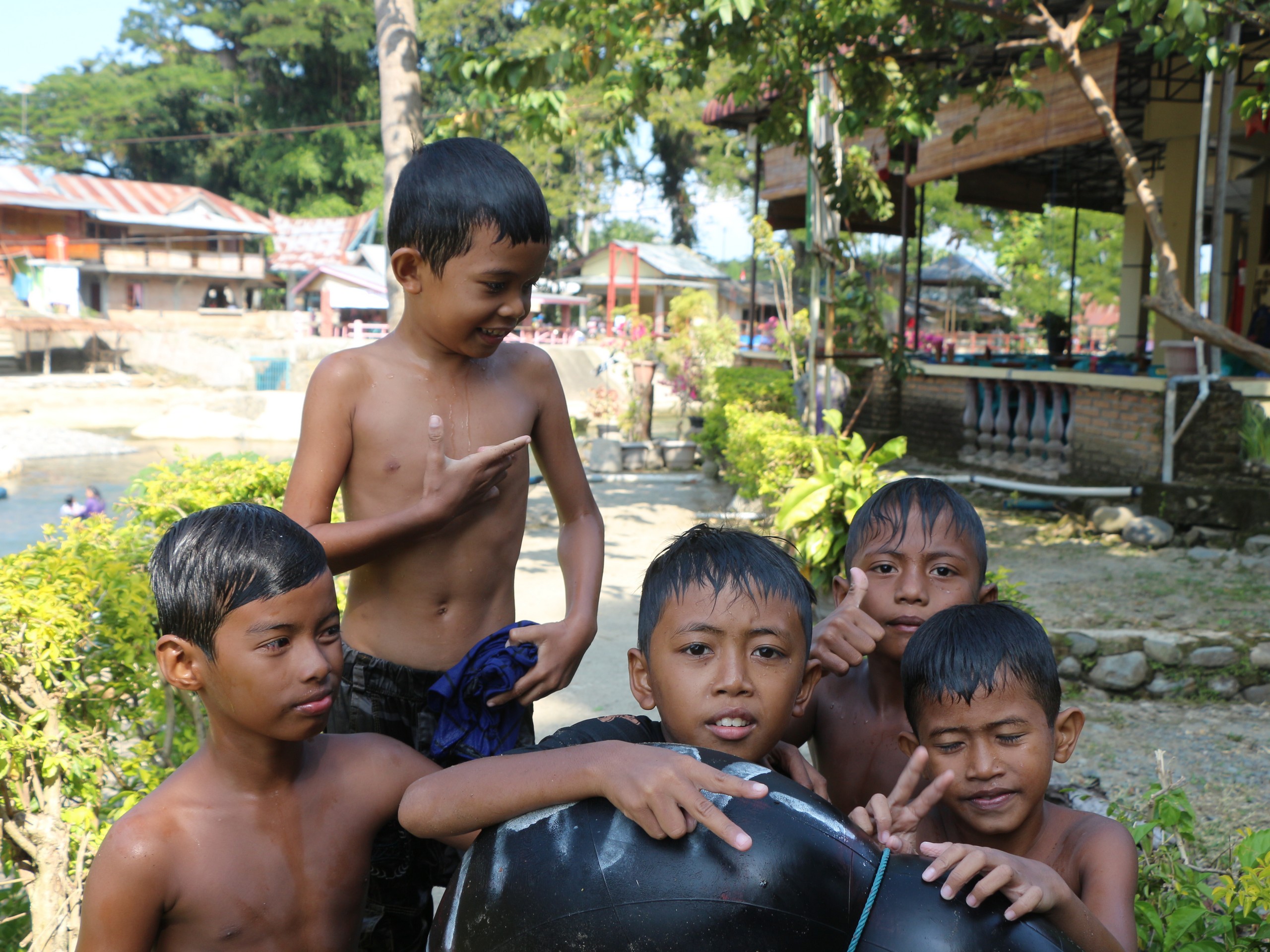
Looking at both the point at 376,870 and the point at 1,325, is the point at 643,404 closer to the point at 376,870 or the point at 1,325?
the point at 376,870

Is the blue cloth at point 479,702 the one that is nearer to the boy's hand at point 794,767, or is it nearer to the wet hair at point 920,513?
the boy's hand at point 794,767

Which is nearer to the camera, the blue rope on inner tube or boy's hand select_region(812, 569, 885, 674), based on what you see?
the blue rope on inner tube

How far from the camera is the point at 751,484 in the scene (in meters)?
8.48

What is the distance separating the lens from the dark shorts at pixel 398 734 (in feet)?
6.45

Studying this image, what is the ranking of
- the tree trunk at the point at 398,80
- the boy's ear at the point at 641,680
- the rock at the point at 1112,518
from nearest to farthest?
1. the boy's ear at the point at 641,680
2. the tree trunk at the point at 398,80
3. the rock at the point at 1112,518

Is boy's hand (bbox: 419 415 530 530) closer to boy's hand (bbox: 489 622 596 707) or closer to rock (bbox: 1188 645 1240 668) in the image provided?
boy's hand (bbox: 489 622 596 707)

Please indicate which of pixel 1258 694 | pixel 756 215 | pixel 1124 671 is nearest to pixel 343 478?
pixel 1124 671

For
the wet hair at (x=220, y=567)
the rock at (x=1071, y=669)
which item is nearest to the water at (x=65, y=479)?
the rock at (x=1071, y=669)

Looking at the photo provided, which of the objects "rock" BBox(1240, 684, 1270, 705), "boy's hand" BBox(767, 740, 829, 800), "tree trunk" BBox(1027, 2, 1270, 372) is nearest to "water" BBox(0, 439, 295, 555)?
"tree trunk" BBox(1027, 2, 1270, 372)

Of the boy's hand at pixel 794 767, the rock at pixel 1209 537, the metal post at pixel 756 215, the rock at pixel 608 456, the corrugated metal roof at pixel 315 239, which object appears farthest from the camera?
the corrugated metal roof at pixel 315 239

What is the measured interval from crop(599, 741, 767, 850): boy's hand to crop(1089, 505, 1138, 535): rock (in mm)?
8116

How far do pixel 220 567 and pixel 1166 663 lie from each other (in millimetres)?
5211

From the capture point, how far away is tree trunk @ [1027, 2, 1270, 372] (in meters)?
5.56

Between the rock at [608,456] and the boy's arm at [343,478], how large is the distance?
1203 cm
